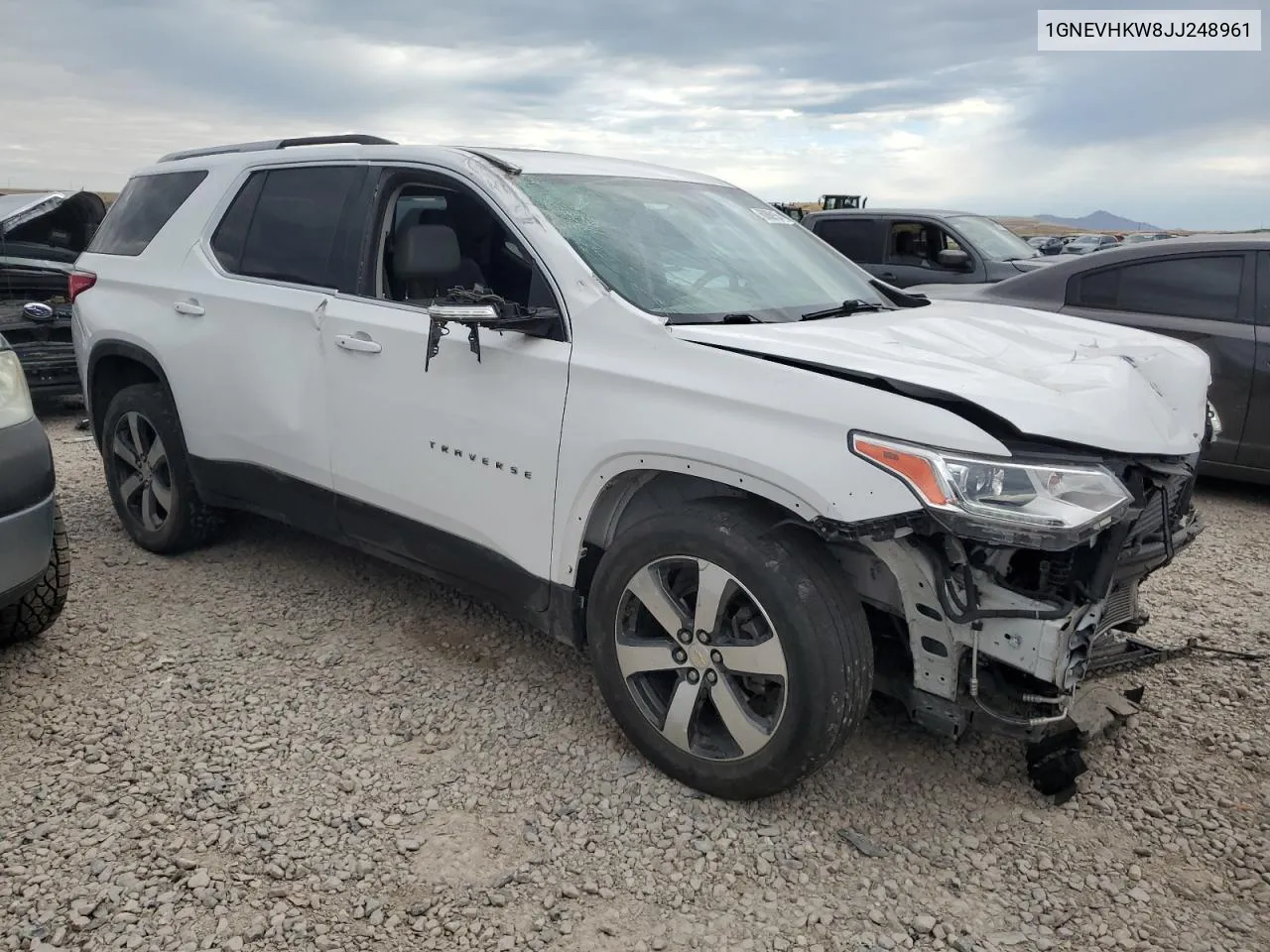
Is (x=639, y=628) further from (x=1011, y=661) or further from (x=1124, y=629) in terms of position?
(x=1124, y=629)

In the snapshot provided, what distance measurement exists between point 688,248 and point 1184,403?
1.59m

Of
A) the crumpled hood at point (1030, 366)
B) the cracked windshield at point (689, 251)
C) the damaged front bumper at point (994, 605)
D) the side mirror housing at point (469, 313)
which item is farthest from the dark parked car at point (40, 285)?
the damaged front bumper at point (994, 605)

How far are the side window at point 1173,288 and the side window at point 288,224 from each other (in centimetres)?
453

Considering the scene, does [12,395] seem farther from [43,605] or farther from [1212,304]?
[1212,304]

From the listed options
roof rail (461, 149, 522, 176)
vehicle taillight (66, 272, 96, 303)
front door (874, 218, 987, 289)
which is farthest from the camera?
front door (874, 218, 987, 289)

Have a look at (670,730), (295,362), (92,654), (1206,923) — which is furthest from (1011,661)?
(92,654)

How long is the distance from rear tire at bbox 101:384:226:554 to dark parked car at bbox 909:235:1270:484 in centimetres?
490

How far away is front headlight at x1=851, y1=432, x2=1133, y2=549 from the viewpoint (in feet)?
7.22

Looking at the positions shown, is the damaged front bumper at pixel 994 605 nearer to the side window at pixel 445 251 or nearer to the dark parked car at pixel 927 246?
the side window at pixel 445 251

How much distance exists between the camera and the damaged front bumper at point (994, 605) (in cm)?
235

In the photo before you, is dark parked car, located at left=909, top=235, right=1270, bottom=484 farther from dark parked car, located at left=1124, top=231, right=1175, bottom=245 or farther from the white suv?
the white suv

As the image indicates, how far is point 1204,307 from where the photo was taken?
5.59m

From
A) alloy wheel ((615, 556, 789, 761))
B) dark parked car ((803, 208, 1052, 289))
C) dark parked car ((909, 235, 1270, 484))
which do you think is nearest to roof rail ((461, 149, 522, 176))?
alloy wheel ((615, 556, 789, 761))

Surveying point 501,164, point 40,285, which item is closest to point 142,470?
point 501,164
